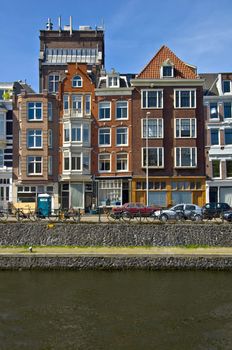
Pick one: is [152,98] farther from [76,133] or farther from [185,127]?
[76,133]

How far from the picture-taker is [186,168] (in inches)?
2051

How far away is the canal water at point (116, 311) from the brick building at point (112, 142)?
2491cm

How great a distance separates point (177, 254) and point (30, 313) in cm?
1323

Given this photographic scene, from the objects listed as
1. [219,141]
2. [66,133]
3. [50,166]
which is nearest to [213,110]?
[219,141]

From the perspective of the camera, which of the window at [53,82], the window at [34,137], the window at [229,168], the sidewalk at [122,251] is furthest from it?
the window at [53,82]

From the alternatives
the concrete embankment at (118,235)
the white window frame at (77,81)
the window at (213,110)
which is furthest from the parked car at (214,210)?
the white window frame at (77,81)

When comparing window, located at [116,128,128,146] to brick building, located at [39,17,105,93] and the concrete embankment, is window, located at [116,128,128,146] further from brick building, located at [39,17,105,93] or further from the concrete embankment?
the concrete embankment

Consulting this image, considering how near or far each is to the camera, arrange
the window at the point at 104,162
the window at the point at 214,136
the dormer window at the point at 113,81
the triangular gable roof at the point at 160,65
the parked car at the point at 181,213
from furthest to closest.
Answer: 1. the dormer window at the point at 113,81
2. the triangular gable roof at the point at 160,65
3. the window at the point at 104,162
4. the window at the point at 214,136
5. the parked car at the point at 181,213

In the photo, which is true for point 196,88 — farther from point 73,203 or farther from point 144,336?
point 144,336

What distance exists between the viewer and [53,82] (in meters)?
64.8

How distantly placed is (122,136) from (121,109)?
10.4ft

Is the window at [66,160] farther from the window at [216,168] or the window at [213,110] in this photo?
the window at [213,110]

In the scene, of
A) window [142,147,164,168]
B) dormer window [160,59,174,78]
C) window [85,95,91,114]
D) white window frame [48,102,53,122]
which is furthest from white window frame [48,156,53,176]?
dormer window [160,59,174,78]

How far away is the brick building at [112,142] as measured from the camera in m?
52.5
